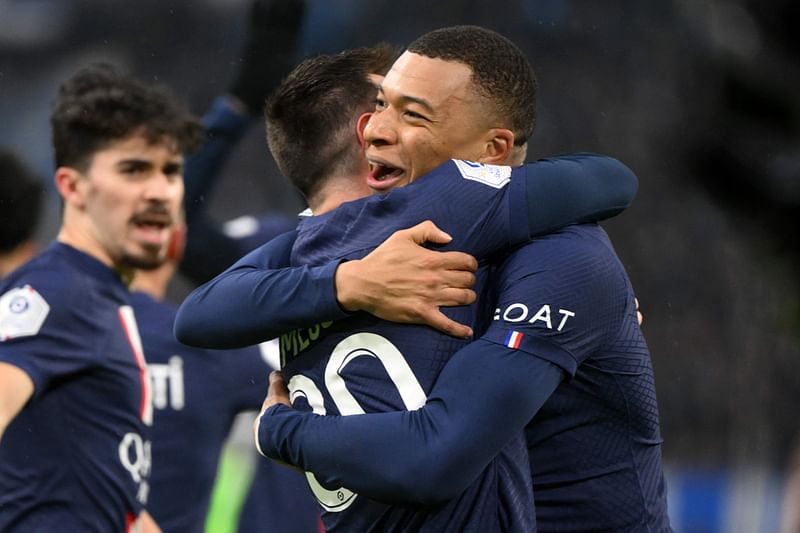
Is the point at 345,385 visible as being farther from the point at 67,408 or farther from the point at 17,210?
the point at 17,210

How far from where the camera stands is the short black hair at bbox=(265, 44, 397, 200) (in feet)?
8.08

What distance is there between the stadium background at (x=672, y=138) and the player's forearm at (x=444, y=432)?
10.2 feet

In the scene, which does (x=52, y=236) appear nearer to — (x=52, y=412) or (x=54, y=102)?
(x=54, y=102)

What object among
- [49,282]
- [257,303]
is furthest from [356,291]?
[49,282]

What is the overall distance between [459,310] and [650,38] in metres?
6.23

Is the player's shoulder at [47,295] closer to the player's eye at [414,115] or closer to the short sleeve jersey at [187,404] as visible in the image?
the short sleeve jersey at [187,404]

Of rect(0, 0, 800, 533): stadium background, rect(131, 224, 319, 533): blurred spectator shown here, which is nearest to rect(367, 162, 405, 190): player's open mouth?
rect(0, 0, 800, 533): stadium background

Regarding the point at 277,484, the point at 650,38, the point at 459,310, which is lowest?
the point at 277,484

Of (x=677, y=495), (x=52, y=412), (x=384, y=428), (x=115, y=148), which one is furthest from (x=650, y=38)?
(x=384, y=428)

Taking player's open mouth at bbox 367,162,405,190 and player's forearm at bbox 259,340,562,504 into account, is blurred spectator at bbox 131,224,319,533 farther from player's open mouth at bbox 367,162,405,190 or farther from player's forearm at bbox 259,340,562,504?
player's forearm at bbox 259,340,562,504

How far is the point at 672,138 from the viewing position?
838 cm

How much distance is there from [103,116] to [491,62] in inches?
94.0

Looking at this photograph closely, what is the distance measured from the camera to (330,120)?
2480mm

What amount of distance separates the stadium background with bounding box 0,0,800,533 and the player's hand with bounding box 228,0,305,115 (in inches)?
14.2
